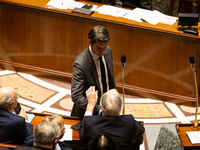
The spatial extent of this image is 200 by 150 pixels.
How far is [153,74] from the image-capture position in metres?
5.08

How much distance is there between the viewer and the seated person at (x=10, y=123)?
2721 millimetres

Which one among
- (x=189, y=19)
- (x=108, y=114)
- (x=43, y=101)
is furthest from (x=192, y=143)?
(x=43, y=101)

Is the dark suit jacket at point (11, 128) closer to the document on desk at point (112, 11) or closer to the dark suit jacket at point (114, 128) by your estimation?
the dark suit jacket at point (114, 128)

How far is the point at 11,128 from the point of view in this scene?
8.95ft

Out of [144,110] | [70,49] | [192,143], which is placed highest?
[70,49]

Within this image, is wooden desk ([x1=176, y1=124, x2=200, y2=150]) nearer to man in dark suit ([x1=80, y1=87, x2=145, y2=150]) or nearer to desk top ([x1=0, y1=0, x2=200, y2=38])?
man in dark suit ([x1=80, y1=87, x2=145, y2=150])

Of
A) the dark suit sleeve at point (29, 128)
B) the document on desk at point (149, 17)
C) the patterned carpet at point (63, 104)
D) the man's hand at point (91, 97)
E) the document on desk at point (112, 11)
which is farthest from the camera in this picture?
the document on desk at point (112, 11)

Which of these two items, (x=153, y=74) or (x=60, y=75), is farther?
(x=60, y=75)

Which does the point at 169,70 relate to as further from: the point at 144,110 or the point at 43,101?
the point at 43,101

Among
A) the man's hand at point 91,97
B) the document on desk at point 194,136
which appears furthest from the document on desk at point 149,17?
the man's hand at point 91,97

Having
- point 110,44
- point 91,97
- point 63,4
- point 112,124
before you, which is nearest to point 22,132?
point 91,97

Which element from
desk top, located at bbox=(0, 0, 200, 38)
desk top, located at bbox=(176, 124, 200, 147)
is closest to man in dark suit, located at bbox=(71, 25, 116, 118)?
desk top, located at bbox=(176, 124, 200, 147)

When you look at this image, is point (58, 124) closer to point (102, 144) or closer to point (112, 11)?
point (102, 144)

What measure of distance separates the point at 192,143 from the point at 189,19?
2.19 m
